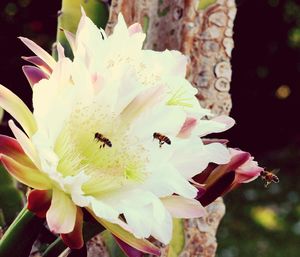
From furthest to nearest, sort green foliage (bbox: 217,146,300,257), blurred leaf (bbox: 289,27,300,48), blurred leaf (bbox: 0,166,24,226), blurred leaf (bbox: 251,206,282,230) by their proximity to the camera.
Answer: blurred leaf (bbox: 289,27,300,48)
blurred leaf (bbox: 251,206,282,230)
green foliage (bbox: 217,146,300,257)
blurred leaf (bbox: 0,166,24,226)

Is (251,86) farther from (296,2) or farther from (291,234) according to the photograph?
(291,234)

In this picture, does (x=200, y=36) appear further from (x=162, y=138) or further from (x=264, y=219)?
(x=264, y=219)

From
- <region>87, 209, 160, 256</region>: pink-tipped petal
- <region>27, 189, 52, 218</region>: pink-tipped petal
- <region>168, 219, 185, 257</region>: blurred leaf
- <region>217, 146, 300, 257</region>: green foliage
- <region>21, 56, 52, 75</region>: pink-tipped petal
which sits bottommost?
<region>217, 146, 300, 257</region>: green foliage

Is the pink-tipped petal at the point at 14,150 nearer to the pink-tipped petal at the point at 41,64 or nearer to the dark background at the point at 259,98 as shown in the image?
the pink-tipped petal at the point at 41,64

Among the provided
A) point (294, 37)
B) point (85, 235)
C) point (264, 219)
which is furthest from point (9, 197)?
point (294, 37)

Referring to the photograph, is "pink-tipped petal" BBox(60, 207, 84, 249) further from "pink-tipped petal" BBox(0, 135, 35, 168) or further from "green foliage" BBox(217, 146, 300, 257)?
"green foliage" BBox(217, 146, 300, 257)

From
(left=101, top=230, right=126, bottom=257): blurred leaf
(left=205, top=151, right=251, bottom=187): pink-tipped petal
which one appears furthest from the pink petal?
(left=101, top=230, right=126, bottom=257): blurred leaf

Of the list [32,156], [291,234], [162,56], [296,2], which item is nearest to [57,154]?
[32,156]
